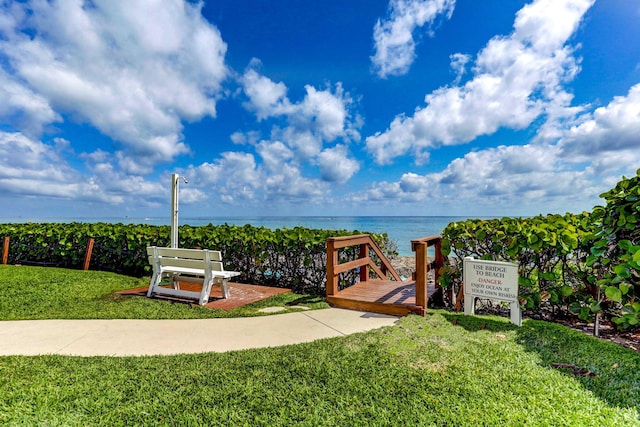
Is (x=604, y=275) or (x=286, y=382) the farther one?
(x=604, y=275)

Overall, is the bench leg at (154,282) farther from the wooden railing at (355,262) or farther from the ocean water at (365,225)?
the wooden railing at (355,262)

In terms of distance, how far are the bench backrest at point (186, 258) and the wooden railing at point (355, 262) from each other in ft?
5.75

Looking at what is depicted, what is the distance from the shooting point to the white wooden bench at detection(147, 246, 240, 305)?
5.15 m

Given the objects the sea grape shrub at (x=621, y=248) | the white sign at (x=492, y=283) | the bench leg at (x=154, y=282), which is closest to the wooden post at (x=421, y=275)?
the white sign at (x=492, y=283)

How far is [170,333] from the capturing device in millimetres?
3844

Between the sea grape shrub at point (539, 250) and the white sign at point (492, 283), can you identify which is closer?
the white sign at point (492, 283)

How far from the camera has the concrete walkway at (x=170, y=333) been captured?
334 cm

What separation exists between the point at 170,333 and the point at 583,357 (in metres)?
4.41

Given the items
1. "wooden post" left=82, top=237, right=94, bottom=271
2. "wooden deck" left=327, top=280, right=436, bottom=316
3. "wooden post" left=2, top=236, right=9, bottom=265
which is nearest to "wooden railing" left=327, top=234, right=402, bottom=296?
"wooden deck" left=327, top=280, right=436, bottom=316

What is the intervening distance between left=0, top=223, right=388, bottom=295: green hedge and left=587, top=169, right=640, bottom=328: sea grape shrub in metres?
3.70

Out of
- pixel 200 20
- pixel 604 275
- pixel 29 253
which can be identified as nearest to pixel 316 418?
pixel 604 275

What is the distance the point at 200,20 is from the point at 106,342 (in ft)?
31.6

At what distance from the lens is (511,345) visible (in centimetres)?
340

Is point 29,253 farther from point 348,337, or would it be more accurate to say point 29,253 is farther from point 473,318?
point 473,318
